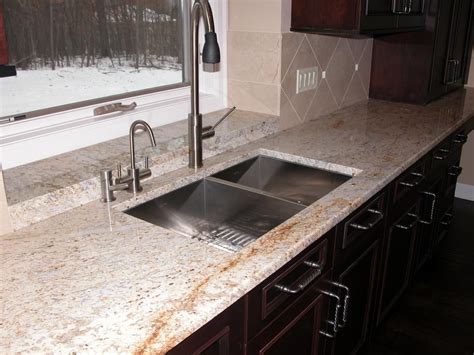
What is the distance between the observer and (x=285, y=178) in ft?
6.26

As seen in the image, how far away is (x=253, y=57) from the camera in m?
2.12

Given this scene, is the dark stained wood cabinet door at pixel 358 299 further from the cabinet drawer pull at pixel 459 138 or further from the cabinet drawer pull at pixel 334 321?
the cabinet drawer pull at pixel 459 138

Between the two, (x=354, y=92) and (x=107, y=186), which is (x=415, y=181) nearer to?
(x=354, y=92)

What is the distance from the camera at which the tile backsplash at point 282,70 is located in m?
2.08

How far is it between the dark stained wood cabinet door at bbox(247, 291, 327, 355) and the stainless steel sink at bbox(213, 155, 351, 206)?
1.48 feet

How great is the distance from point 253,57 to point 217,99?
25 cm

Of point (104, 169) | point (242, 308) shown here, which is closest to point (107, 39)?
point (104, 169)

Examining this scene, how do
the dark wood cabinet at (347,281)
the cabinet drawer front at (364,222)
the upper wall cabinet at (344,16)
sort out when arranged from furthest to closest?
1. the upper wall cabinet at (344,16)
2. the cabinet drawer front at (364,222)
3. the dark wood cabinet at (347,281)

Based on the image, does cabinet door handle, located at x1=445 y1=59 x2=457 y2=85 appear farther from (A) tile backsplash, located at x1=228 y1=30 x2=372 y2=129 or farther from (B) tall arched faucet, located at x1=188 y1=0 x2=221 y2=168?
(B) tall arched faucet, located at x1=188 y1=0 x2=221 y2=168

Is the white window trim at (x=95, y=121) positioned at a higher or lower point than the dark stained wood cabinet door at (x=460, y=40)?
lower

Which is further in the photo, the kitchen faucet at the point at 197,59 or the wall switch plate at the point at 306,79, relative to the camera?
the wall switch plate at the point at 306,79

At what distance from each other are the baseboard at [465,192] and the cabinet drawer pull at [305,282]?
2.72m

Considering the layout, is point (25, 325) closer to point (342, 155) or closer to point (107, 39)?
point (107, 39)

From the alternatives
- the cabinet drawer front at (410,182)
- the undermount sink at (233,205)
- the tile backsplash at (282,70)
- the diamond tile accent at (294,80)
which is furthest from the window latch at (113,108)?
the cabinet drawer front at (410,182)
